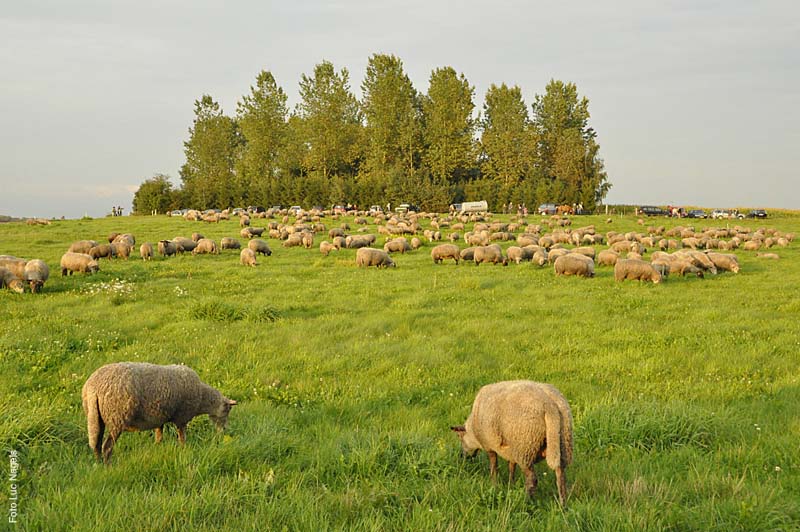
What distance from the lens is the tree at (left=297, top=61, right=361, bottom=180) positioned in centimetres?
7362

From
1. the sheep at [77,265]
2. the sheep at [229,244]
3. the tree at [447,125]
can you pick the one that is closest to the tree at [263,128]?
the tree at [447,125]

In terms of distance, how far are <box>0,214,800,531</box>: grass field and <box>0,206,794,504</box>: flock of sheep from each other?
0.39 metres

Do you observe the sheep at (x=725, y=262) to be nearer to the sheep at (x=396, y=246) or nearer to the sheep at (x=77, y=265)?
the sheep at (x=396, y=246)

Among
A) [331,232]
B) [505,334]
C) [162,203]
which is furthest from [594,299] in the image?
[162,203]

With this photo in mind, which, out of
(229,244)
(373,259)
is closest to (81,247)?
(229,244)

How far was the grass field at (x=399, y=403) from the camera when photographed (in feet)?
15.0

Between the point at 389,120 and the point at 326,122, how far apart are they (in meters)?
9.60

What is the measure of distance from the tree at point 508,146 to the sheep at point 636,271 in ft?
170

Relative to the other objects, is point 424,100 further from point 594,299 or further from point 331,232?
point 594,299

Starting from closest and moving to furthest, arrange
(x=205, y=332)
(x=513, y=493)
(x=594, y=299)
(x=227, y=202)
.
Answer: (x=513, y=493), (x=205, y=332), (x=594, y=299), (x=227, y=202)

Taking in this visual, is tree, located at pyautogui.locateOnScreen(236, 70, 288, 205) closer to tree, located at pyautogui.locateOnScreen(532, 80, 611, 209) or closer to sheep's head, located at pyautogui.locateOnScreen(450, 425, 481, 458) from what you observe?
tree, located at pyautogui.locateOnScreen(532, 80, 611, 209)

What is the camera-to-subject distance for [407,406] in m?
7.58

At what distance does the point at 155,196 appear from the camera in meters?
74.9

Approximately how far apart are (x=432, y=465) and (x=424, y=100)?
77065 mm
